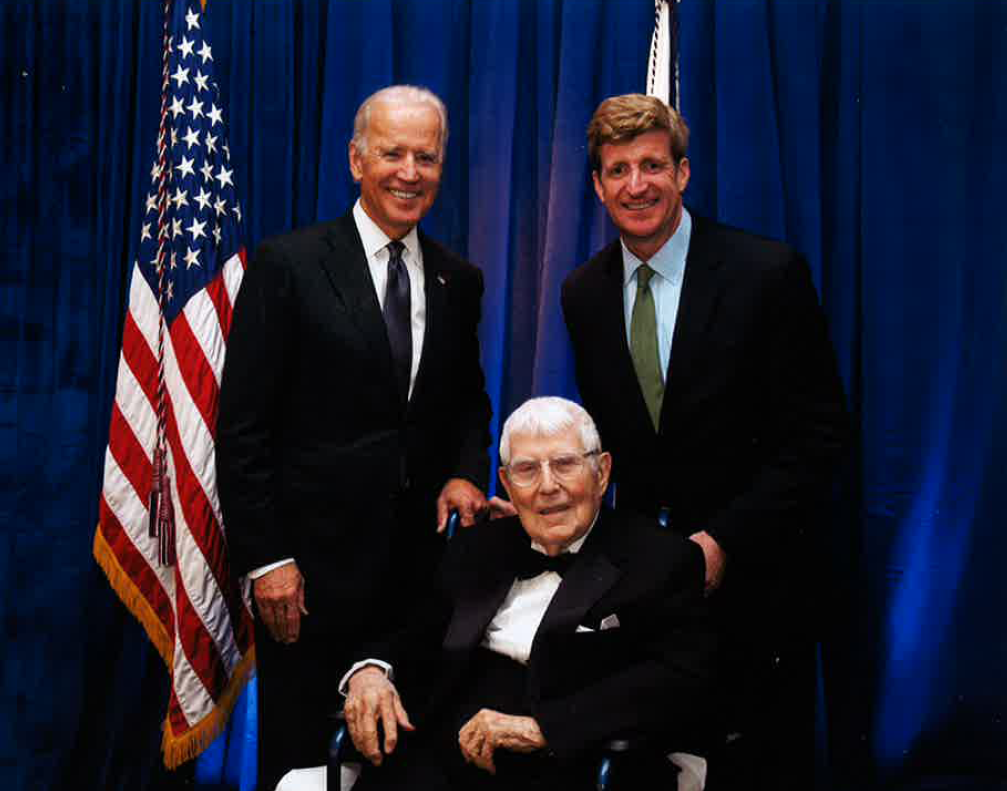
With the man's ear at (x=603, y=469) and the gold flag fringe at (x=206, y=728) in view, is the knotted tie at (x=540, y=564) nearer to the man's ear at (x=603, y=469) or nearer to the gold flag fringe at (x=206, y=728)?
the man's ear at (x=603, y=469)

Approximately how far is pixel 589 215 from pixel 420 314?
95 centimetres

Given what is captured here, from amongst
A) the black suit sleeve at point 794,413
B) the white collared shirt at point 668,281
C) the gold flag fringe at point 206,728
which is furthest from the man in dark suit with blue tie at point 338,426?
the black suit sleeve at point 794,413

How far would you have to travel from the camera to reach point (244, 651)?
10.3 ft

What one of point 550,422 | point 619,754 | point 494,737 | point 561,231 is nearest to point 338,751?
point 494,737

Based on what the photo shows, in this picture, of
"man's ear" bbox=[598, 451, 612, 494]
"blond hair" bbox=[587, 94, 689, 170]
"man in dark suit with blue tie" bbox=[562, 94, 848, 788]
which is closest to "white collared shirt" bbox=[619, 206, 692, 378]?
"man in dark suit with blue tie" bbox=[562, 94, 848, 788]

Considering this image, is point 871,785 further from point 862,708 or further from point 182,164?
point 182,164

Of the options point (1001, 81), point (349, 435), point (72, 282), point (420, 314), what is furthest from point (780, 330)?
point (72, 282)

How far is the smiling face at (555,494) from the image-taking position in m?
2.26

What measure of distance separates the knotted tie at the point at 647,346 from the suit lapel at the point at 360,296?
2.12 feet

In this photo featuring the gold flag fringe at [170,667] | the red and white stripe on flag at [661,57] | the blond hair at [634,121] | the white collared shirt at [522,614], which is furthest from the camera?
the red and white stripe on flag at [661,57]

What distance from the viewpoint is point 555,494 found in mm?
2262

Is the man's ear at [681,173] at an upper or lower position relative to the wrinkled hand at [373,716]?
upper

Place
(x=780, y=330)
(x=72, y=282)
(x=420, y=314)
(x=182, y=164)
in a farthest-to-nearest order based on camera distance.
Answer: (x=72, y=282), (x=182, y=164), (x=420, y=314), (x=780, y=330)

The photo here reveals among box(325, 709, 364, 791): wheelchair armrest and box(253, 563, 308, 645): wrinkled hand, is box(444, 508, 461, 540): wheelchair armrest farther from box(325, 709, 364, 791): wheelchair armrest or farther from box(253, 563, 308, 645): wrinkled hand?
box(325, 709, 364, 791): wheelchair armrest
